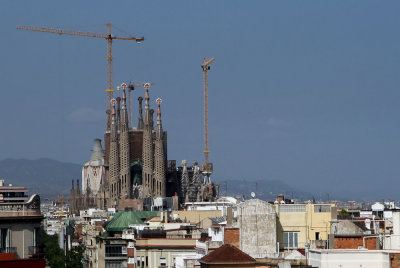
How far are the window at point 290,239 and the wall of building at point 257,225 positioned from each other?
102 cm

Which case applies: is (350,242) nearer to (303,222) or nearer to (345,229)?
(345,229)

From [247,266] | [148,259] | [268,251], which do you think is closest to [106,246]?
[148,259]

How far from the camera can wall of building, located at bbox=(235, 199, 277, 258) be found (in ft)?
142

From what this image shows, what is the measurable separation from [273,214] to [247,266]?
860cm

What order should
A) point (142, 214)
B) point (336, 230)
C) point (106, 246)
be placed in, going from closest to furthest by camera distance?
point (336, 230) → point (106, 246) → point (142, 214)

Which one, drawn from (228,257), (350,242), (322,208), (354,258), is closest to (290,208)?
(322,208)

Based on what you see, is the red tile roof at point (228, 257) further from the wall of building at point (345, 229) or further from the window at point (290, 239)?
the window at point (290, 239)

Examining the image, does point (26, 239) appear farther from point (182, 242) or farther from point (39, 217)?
point (182, 242)

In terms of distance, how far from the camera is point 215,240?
47.8 m

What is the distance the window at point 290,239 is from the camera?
44206 mm

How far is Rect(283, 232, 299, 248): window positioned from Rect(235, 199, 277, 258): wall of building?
102cm

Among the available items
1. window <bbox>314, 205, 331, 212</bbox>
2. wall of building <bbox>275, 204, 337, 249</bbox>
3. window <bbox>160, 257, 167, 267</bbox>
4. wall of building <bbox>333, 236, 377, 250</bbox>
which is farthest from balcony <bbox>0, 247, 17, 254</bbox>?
window <bbox>160, 257, 167, 267</bbox>

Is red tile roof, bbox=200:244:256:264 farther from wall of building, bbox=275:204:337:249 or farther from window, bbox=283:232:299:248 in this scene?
window, bbox=283:232:299:248

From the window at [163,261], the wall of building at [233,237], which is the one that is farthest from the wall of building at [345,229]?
the window at [163,261]
